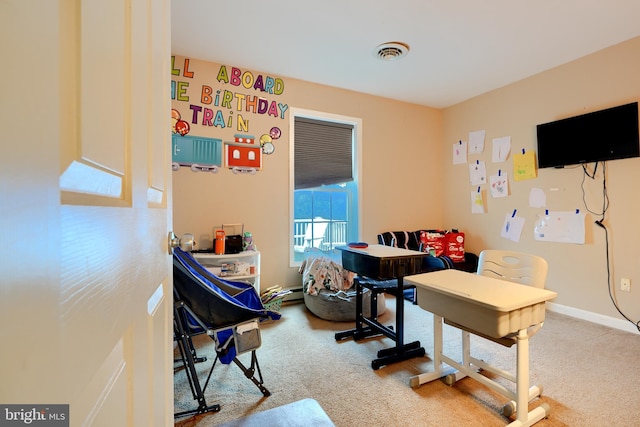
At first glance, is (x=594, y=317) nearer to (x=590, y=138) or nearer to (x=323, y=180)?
(x=590, y=138)

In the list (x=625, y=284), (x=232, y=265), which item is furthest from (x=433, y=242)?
(x=232, y=265)

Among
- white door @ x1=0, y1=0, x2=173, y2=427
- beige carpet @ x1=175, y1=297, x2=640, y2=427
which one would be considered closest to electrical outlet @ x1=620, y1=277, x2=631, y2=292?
beige carpet @ x1=175, y1=297, x2=640, y2=427

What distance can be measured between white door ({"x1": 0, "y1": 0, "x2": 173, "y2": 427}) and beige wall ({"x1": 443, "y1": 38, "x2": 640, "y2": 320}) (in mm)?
3858

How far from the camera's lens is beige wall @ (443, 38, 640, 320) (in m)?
2.67

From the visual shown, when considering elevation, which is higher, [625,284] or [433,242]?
[433,242]

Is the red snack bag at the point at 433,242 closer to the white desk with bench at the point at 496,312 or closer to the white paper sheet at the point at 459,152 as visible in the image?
the white paper sheet at the point at 459,152

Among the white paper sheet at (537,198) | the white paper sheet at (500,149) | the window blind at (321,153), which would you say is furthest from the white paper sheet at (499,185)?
the window blind at (321,153)

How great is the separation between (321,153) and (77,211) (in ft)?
11.6

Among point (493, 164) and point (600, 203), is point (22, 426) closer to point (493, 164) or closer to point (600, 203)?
point (600, 203)

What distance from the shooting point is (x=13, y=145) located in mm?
226

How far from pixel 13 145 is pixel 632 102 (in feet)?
13.3

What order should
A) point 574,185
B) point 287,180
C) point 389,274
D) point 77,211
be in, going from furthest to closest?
point 287,180 < point 574,185 < point 389,274 < point 77,211

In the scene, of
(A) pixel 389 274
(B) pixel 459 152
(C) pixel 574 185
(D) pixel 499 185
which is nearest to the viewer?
(A) pixel 389 274

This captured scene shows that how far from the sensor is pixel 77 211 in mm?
326
